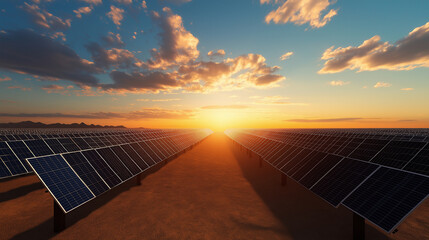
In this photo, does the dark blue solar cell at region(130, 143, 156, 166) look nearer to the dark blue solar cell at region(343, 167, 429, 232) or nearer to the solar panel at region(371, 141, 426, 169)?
the dark blue solar cell at region(343, 167, 429, 232)

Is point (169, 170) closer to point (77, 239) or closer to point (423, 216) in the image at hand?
point (77, 239)

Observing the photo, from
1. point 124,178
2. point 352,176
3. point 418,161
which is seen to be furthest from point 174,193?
point 418,161

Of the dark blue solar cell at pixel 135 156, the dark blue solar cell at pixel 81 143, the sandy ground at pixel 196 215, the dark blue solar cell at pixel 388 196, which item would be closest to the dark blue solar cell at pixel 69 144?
the dark blue solar cell at pixel 81 143

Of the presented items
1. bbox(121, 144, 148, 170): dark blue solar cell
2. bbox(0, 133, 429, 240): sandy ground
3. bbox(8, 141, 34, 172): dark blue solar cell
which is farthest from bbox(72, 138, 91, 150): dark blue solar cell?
bbox(121, 144, 148, 170): dark blue solar cell

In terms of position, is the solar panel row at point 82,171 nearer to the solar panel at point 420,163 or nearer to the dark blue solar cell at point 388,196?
the dark blue solar cell at point 388,196

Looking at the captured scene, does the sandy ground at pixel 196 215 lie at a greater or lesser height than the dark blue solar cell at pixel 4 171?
lesser

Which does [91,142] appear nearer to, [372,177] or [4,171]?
[4,171]
